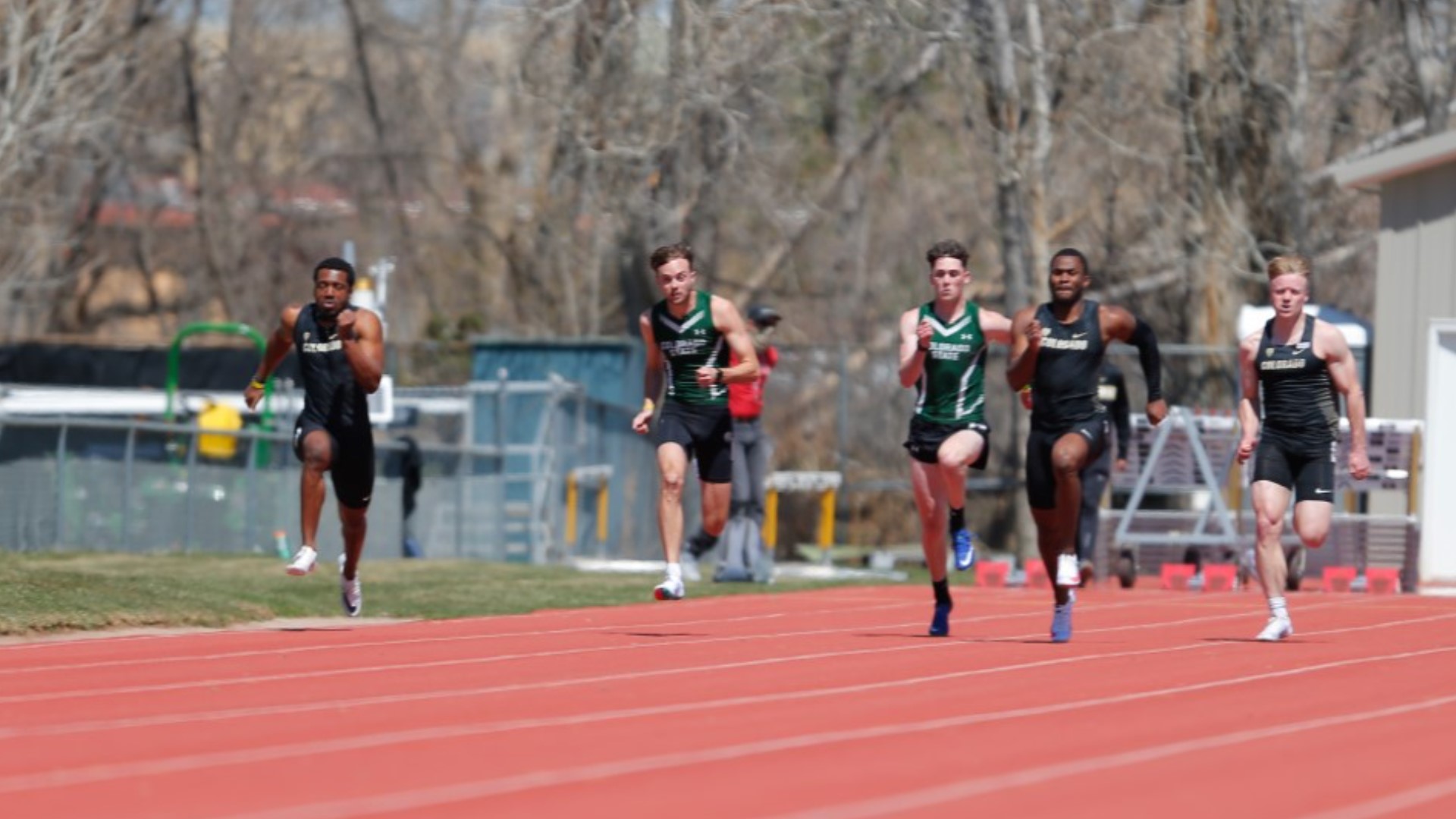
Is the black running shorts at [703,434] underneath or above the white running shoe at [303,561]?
above

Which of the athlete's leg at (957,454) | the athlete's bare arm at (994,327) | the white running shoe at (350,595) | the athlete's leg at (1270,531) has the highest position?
the athlete's bare arm at (994,327)

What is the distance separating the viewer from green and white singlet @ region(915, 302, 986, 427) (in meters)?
14.2

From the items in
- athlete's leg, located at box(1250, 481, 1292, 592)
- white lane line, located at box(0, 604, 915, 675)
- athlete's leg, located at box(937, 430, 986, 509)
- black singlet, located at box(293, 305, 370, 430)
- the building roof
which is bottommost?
white lane line, located at box(0, 604, 915, 675)

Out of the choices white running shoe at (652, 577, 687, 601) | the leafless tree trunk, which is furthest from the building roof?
white running shoe at (652, 577, 687, 601)

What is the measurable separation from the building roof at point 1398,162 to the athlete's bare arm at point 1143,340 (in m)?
11.5

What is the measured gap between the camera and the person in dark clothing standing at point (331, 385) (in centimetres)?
1474

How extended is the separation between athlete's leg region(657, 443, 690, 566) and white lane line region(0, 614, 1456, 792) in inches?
143

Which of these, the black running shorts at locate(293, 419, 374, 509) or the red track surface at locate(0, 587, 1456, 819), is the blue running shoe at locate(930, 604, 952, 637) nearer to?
the red track surface at locate(0, 587, 1456, 819)

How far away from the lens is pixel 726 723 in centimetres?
965

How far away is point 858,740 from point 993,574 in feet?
48.9

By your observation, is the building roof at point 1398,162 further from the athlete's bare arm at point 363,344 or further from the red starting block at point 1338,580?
the athlete's bare arm at point 363,344

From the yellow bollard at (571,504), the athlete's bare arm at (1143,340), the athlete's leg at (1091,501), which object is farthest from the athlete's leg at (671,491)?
the yellow bollard at (571,504)

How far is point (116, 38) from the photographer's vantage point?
39.7m

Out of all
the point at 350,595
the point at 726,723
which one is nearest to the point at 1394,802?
the point at 726,723
